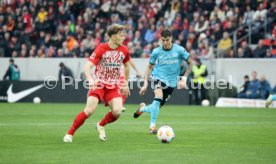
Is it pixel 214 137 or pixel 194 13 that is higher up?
pixel 194 13

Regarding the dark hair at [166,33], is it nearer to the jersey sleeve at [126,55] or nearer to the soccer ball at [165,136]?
the jersey sleeve at [126,55]

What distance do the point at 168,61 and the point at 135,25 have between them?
56.7ft

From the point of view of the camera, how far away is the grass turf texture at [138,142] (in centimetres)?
1029

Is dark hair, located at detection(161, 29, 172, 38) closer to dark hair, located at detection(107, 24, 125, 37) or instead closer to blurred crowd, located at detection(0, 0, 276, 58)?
dark hair, located at detection(107, 24, 125, 37)

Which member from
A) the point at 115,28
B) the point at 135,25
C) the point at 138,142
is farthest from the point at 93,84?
the point at 135,25

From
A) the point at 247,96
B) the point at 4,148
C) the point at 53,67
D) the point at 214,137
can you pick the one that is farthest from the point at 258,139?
the point at 53,67

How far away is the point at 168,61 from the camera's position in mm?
15805

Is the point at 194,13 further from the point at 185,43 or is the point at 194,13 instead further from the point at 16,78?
the point at 16,78

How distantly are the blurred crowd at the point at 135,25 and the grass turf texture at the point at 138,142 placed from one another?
409 inches

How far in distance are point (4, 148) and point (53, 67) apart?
20862 millimetres

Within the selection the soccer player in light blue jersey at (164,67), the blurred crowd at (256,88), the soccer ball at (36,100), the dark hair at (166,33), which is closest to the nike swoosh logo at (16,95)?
the soccer ball at (36,100)

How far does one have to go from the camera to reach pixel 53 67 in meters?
32.2

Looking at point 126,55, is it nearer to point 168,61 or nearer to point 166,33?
point 166,33

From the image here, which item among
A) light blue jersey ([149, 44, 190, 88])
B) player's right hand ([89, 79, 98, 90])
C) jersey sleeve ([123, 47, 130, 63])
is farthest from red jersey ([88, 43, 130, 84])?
light blue jersey ([149, 44, 190, 88])
